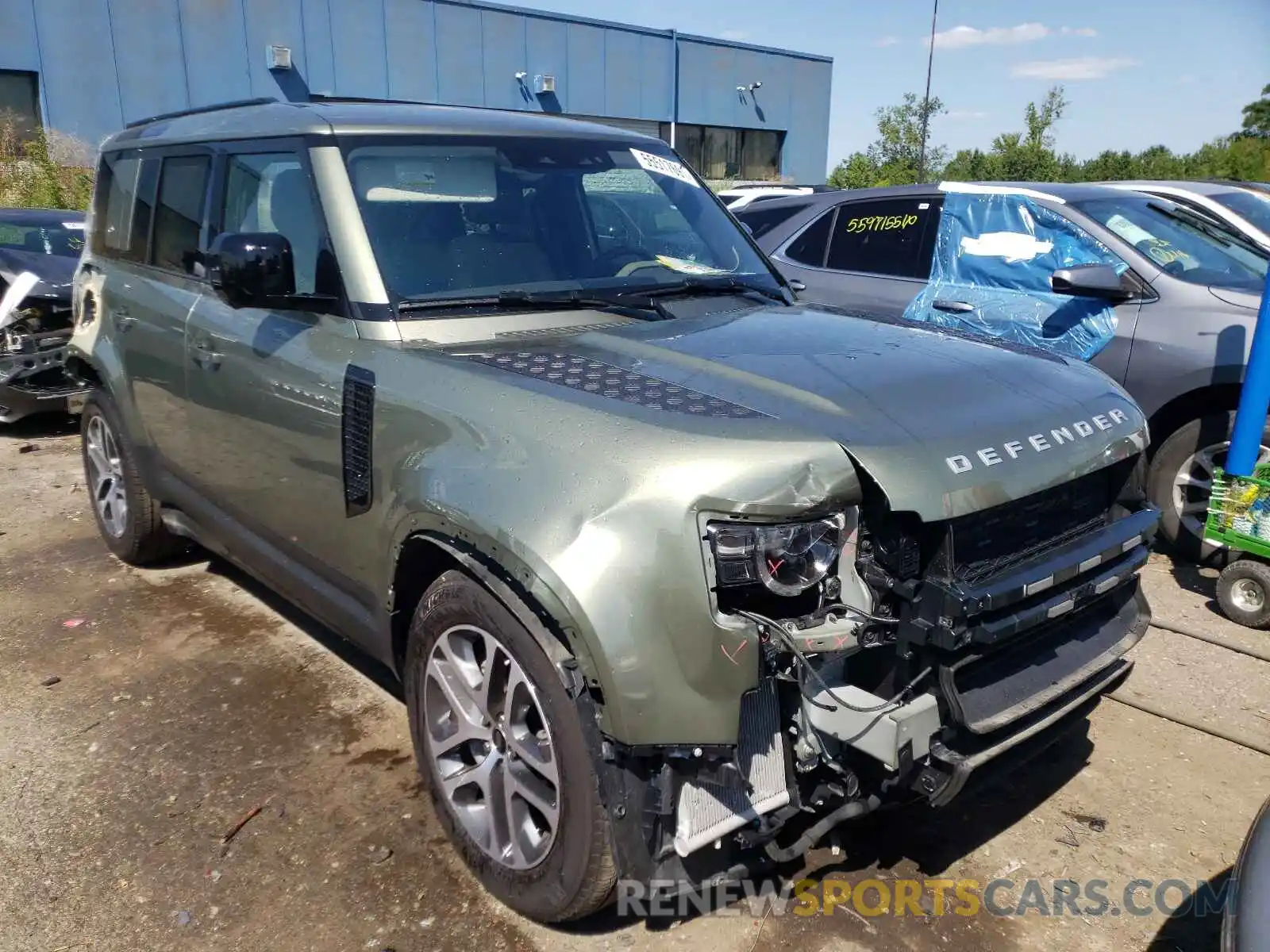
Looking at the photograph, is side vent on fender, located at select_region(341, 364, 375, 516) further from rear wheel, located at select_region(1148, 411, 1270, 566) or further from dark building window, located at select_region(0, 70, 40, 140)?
dark building window, located at select_region(0, 70, 40, 140)

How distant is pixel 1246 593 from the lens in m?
4.48

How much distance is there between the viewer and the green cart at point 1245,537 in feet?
14.4

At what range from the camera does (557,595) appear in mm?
2113

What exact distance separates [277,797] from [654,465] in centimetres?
190

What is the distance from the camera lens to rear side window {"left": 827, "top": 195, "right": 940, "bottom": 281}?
241 inches

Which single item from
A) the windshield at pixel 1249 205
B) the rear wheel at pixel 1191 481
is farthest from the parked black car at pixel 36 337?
the windshield at pixel 1249 205

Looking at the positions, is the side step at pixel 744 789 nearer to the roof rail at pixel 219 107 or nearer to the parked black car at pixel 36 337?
the roof rail at pixel 219 107

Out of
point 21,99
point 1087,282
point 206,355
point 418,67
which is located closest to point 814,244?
point 1087,282

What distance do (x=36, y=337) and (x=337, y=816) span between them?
614 cm

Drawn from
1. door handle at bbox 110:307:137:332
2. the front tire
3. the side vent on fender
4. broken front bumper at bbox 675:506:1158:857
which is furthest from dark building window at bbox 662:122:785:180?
broken front bumper at bbox 675:506:1158:857

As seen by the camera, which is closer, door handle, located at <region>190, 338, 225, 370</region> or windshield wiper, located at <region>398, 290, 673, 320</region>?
windshield wiper, located at <region>398, 290, 673, 320</region>

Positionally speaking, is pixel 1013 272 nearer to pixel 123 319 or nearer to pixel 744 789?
pixel 744 789

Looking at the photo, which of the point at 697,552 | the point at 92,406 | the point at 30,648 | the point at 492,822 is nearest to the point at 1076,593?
the point at 697,552

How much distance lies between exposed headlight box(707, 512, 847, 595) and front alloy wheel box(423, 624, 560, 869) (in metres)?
0.58
